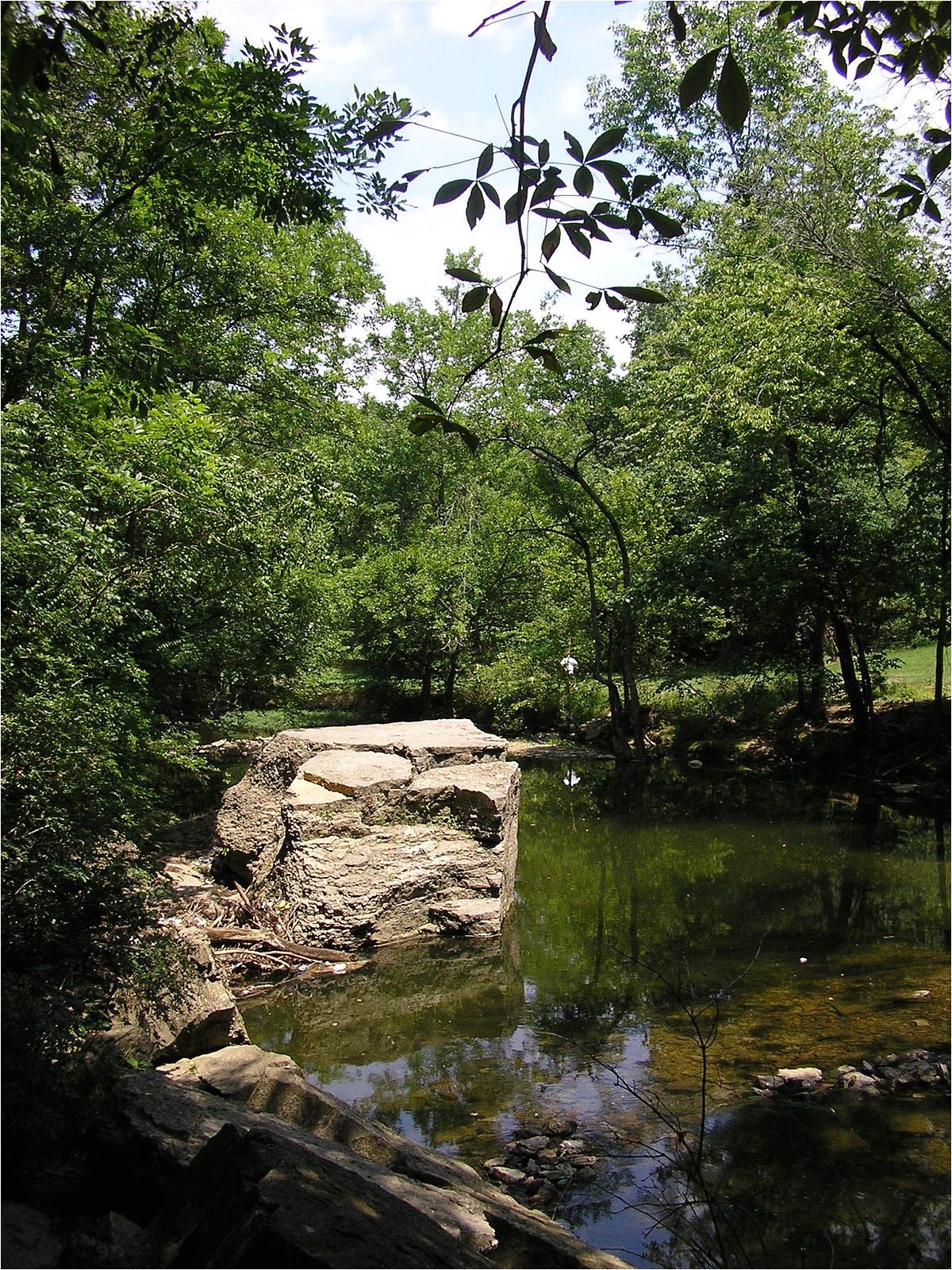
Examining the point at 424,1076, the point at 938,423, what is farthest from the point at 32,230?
the point at 938,423

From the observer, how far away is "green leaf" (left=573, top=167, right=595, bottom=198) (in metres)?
2.38

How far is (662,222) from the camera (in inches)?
90.4

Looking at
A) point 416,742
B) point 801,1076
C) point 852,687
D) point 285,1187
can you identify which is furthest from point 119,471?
point 852,687

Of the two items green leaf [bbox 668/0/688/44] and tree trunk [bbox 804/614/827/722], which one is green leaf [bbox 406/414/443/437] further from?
tree trunk [bbox 804/614/827/722]

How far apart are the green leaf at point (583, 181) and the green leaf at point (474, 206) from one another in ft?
0.78

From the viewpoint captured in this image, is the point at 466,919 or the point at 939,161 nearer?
the point at 939,161

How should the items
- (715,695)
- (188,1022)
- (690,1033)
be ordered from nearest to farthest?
(188,1022) → (690,1033) → (715,695)

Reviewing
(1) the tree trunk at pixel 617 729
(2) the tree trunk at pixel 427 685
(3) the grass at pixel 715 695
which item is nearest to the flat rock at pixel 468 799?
(3) the grass at pixel 715 695

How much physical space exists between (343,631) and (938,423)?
431 inches

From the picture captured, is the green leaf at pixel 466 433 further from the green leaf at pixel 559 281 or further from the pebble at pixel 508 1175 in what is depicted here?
the pebble at pixel 508 1175

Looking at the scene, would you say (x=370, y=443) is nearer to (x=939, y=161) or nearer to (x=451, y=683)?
(x=451, y=683)

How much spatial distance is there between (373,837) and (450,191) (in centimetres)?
715

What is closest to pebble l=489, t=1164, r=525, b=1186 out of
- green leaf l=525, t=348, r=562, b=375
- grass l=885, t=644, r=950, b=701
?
green leaf l=525, t=348, r=562, b=375

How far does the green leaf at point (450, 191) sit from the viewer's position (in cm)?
233
